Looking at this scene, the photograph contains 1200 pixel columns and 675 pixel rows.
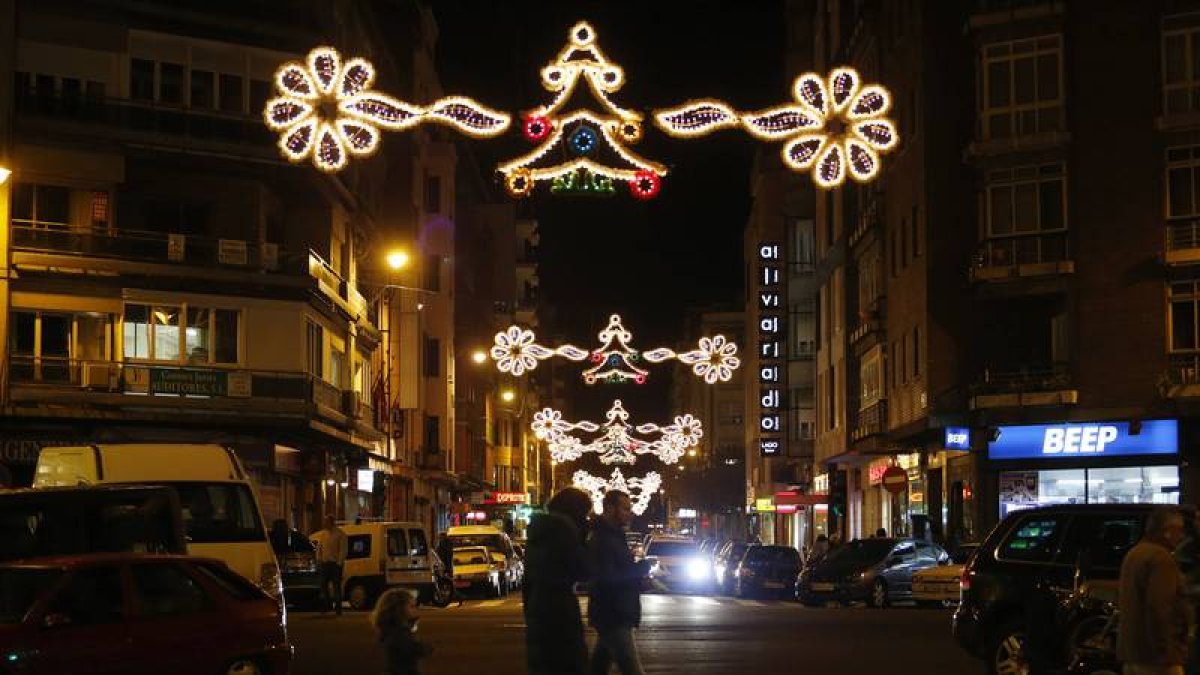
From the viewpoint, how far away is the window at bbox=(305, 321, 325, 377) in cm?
4583

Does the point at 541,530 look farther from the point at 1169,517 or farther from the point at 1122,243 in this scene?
the point at 1122,243

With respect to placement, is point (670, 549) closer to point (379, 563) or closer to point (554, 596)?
point (379, 563)

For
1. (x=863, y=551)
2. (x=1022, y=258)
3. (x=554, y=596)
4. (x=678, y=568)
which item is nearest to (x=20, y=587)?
(x=554, y=596)

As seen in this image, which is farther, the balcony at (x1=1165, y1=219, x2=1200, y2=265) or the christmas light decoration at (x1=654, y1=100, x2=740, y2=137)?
the balcony at (x1=1165, y1=219, x2=1200, y2=265)

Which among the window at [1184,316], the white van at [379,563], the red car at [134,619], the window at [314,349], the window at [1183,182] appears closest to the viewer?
the red car at [134,619]

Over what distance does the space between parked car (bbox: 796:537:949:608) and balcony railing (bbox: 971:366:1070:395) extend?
17.5 ft

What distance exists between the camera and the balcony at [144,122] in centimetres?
4156

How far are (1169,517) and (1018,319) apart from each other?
33.4 meters

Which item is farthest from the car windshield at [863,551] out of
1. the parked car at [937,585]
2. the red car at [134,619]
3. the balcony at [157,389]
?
the red car at [134,619]

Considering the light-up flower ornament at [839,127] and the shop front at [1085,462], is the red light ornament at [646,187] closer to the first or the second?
the light-up flower ornament at [839,127]

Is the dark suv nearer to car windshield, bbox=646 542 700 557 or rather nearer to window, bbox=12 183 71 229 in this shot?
window, bbox=12 183 71 229

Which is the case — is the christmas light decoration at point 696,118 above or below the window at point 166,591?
above

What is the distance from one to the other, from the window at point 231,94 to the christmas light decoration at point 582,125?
25289mm

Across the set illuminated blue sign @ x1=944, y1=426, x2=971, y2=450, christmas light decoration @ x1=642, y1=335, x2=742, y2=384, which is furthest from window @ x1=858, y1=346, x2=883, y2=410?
christmas light decoration @ x1=642, y1=335, x2=742, y2=384
